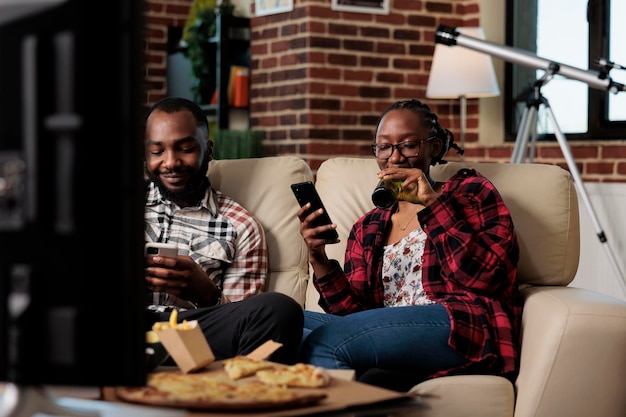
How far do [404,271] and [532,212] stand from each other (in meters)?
0.39

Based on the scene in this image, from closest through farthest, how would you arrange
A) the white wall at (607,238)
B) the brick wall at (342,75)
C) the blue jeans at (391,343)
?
1. the blue jeans at (391,343)
2. the white wall at (607,238)
3. the brick wall at (342,75)

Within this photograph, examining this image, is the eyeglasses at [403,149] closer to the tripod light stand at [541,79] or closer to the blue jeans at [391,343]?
the blue jeans at [391,343]

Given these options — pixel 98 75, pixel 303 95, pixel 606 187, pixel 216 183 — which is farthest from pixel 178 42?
pixel 98 75

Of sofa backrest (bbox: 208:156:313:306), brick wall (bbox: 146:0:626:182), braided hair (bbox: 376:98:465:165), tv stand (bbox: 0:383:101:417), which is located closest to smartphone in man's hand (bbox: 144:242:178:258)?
sofa backrest (bbox: 208:156:313:306)

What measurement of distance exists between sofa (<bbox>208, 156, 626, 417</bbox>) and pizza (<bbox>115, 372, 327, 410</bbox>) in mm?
833

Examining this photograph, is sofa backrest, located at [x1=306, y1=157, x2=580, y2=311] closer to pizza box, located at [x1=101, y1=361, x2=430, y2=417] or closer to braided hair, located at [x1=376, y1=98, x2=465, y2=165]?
braided hair, located at [x1=376, y1=98, x2=465, y2=165]

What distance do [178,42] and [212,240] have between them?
3251 millimetres

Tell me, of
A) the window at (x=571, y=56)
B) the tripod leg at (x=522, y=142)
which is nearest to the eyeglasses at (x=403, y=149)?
the tripod leg at (x=522, y=142)

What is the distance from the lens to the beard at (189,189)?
2.55m

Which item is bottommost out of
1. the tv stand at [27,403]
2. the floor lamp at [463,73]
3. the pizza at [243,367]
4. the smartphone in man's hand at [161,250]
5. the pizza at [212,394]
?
the pizza at [243,367]

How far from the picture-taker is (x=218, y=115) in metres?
4.91

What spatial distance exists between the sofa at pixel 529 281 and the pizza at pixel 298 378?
715 mm

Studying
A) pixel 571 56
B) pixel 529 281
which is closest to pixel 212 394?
pixel 529 281

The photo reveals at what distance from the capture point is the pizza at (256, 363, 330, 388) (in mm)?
1411
